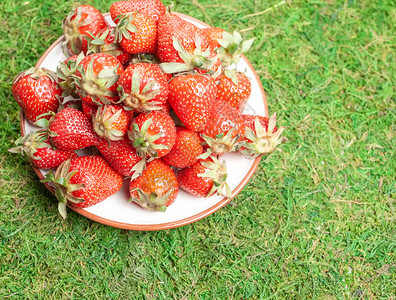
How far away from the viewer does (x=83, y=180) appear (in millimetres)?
1249

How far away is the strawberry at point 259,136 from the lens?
1.33m

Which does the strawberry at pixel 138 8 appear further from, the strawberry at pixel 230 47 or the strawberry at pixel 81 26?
the strawberry at pixel 230 47

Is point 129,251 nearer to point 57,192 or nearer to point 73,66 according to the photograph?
point 57,192

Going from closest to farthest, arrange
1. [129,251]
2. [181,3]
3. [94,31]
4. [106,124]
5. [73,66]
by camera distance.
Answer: [106,124]
[73,66]
[94,31]
[129,251]
[181,3]

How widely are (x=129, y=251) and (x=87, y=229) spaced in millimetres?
181

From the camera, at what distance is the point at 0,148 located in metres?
1.61

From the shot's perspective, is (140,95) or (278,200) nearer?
(140,95)

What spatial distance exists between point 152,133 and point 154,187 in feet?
0.62

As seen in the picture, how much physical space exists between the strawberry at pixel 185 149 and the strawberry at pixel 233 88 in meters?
0.18

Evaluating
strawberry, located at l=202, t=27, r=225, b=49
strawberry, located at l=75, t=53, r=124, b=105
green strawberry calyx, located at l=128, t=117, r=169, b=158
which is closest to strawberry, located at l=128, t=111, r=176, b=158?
green strawberry calyx, located at l=128, t=117, r=169, b=158

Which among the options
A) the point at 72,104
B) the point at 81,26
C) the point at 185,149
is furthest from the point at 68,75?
the point at 185,149

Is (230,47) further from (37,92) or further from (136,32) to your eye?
(37,92)

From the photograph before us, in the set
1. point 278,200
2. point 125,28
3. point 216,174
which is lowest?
point 278,200

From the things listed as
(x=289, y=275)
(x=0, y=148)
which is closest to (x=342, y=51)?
(x=289, y=275)
